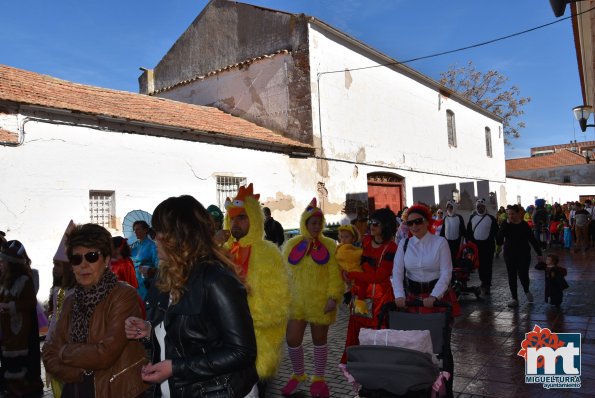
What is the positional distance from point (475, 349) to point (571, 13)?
6052mm

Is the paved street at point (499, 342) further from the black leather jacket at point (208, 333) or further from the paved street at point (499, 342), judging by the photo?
the black leather jacket at point (208, 333)

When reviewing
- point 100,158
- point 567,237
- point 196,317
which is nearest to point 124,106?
point 100,158

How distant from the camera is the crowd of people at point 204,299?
73.1 inches

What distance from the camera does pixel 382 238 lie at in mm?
4336

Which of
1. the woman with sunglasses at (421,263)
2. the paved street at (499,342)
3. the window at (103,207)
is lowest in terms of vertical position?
the paved street at (499,342)

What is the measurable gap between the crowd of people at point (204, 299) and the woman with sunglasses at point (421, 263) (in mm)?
11

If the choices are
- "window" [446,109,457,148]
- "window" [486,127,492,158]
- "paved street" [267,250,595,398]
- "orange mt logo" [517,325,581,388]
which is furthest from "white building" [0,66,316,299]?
"window" [486,127,492,158]

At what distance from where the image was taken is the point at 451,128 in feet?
75.7

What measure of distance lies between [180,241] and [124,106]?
10.1m

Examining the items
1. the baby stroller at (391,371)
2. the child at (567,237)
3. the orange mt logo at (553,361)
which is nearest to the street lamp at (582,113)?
the child at (567,237)

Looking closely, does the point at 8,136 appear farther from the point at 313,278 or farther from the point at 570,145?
the point at 570,145

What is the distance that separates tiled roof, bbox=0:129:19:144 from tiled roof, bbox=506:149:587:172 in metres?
53.9

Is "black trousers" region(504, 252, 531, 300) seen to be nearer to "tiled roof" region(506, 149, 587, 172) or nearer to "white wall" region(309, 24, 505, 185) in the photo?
"white wall" region(309, 24, 505, 185)

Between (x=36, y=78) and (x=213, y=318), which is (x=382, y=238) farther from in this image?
(x=36, y=78)
